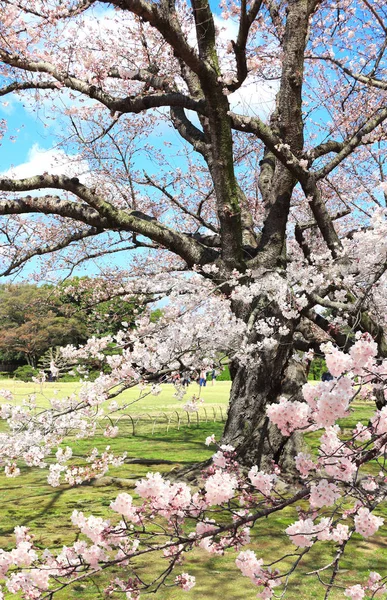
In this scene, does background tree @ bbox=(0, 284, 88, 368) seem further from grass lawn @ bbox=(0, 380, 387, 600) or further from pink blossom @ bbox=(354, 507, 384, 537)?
pink blossom @ bbox=(354, 507, 384, 537)

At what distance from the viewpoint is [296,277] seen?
7.04m

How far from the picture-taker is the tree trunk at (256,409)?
304 inches

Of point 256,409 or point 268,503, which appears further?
point 256,409

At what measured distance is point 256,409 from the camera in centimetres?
777

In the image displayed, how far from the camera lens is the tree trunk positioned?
7.71 meters

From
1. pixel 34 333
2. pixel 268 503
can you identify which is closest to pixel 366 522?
pixel 268 503

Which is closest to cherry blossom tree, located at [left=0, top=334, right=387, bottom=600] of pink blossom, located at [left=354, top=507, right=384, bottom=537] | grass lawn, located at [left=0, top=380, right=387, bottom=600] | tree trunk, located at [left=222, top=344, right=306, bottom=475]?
pink blossom, located at [left=354, top=507, right=384, bottom=537]

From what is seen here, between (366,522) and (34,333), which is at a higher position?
(34,333)

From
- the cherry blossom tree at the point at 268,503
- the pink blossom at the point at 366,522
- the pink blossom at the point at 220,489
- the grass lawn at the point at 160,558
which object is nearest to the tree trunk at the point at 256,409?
the grass lawn at the point at 160,558

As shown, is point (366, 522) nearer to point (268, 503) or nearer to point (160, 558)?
point (268, 503)

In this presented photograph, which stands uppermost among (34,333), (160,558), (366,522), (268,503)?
(34,333)

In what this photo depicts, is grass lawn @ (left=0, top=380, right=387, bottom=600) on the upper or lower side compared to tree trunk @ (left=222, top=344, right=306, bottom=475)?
lower

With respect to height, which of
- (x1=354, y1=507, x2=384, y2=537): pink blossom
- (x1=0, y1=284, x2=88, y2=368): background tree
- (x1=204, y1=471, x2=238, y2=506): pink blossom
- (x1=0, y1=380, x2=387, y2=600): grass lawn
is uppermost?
(x1=0, y1=284, x2=88, y2=368): background tree

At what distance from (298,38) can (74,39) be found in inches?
140
